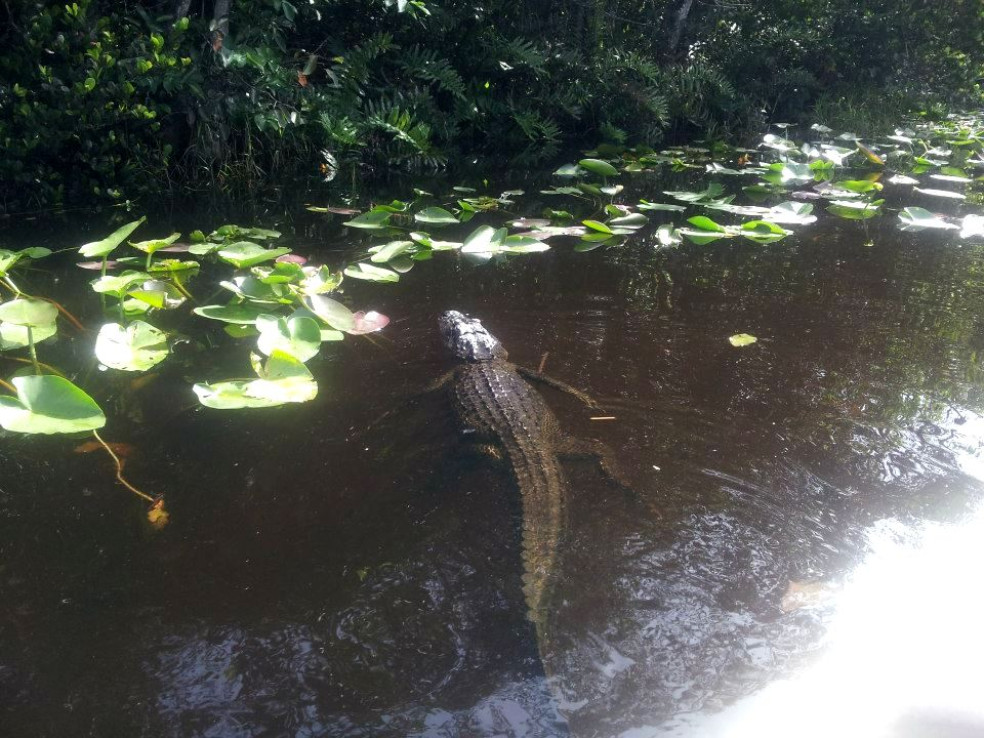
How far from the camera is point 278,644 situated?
5.75ft

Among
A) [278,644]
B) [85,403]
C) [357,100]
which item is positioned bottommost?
[278,644]

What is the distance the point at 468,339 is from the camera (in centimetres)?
334

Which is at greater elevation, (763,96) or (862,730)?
(763,96)

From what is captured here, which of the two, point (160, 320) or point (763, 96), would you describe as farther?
point (763, 96)

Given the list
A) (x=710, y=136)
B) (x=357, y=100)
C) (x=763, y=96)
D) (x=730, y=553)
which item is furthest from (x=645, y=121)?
(x=730, y=553)

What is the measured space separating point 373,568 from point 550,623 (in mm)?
520

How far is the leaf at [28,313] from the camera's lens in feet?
8.92

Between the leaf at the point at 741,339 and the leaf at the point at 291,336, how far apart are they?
6.22ft

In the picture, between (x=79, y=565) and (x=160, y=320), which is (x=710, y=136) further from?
(x=79, y=565)

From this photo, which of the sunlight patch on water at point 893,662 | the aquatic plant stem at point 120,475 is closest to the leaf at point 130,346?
the aquatic plant stem at point 120,475

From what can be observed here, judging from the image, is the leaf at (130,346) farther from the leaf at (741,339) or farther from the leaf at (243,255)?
the leaf at (741,339)

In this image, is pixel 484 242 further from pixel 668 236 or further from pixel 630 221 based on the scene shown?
pixel 630 221

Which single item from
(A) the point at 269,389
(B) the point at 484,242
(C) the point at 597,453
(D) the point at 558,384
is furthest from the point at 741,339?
(A) the point at 269,389

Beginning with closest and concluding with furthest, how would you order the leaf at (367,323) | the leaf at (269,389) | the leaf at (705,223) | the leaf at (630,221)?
the leaf at (269,389) < the leaf at (367,323) < the leaf at (705,223) < the leaf at (630,221)
